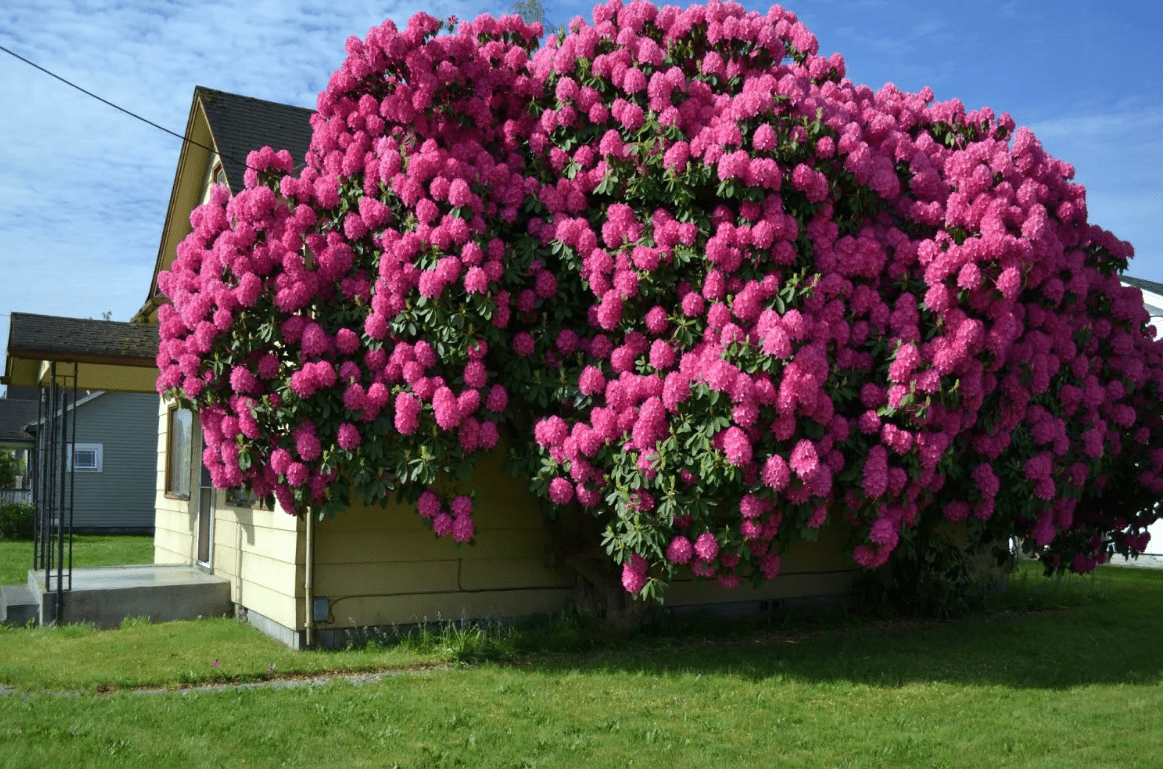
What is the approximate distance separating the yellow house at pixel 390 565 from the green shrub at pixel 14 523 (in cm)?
1530

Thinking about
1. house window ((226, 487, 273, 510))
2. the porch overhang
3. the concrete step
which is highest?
the porch overhang

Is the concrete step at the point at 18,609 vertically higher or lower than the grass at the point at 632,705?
higher

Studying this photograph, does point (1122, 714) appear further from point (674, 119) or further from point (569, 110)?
point (569, 110)

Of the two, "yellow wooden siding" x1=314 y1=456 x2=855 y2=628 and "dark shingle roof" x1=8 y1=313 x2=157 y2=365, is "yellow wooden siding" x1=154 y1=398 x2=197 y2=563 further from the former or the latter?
"yellow wooden siding" x1=314 y1=456 x2=855 y2=628

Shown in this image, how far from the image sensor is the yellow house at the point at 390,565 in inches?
324

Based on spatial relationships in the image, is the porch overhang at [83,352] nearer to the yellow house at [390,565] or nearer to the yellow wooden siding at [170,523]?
the yellow wooden siding at [170,523]

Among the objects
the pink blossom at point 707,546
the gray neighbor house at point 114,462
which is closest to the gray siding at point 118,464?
the gray neighbor house at point 114,462

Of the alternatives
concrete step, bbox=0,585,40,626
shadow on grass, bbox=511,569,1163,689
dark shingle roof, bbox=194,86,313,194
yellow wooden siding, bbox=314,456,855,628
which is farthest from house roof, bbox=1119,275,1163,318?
concrete step, bbox=0,585,40,626

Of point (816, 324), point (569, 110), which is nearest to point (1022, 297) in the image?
point (816, 324)

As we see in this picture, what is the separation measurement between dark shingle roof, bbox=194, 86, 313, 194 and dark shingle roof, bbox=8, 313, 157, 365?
1963mm

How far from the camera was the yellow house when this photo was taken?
823 centimetres

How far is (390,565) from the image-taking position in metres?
8.45

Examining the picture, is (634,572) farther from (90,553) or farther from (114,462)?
(114,462)

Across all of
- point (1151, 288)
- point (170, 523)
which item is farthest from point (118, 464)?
point (1151, 288)
